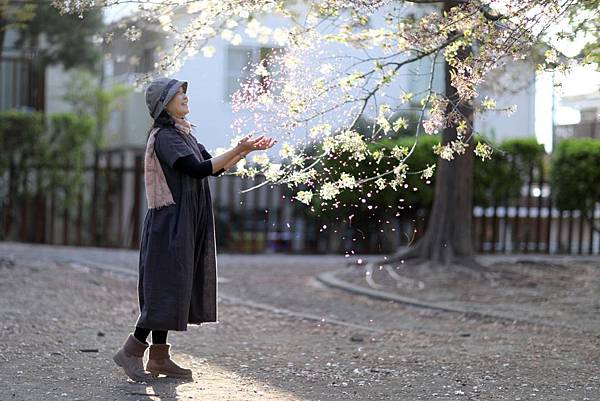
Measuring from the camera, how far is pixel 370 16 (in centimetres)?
821

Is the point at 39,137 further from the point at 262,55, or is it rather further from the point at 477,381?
the point at 477,381

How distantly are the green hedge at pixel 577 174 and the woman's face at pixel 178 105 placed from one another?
1230cm

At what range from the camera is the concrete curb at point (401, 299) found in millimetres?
10172

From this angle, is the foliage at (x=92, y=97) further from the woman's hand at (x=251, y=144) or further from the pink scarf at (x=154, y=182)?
the woman's hand at (x=251, y=144)

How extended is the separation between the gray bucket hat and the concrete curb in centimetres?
479

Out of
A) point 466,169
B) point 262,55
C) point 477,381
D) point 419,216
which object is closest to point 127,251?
point 419,216

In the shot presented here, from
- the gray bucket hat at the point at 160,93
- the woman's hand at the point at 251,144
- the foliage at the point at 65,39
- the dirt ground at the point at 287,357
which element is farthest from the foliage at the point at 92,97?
the woman's hand at the point at 251,144

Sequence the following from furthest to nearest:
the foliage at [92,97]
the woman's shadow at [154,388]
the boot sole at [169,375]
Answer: the foliage at [92,97] → the boot sole at [169,375] → the woman's shadow at [154,388]

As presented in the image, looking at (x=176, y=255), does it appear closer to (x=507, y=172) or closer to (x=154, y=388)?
(x=154, y=388)

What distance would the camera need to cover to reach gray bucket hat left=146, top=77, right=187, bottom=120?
658 centimetres

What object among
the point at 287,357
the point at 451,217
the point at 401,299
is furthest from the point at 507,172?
the point at 287,357

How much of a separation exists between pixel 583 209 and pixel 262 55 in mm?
11334

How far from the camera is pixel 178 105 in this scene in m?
6.63

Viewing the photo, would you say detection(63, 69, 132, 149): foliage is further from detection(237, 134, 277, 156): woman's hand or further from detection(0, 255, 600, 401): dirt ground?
detection(237, 134, 277, 156): woman's hand
